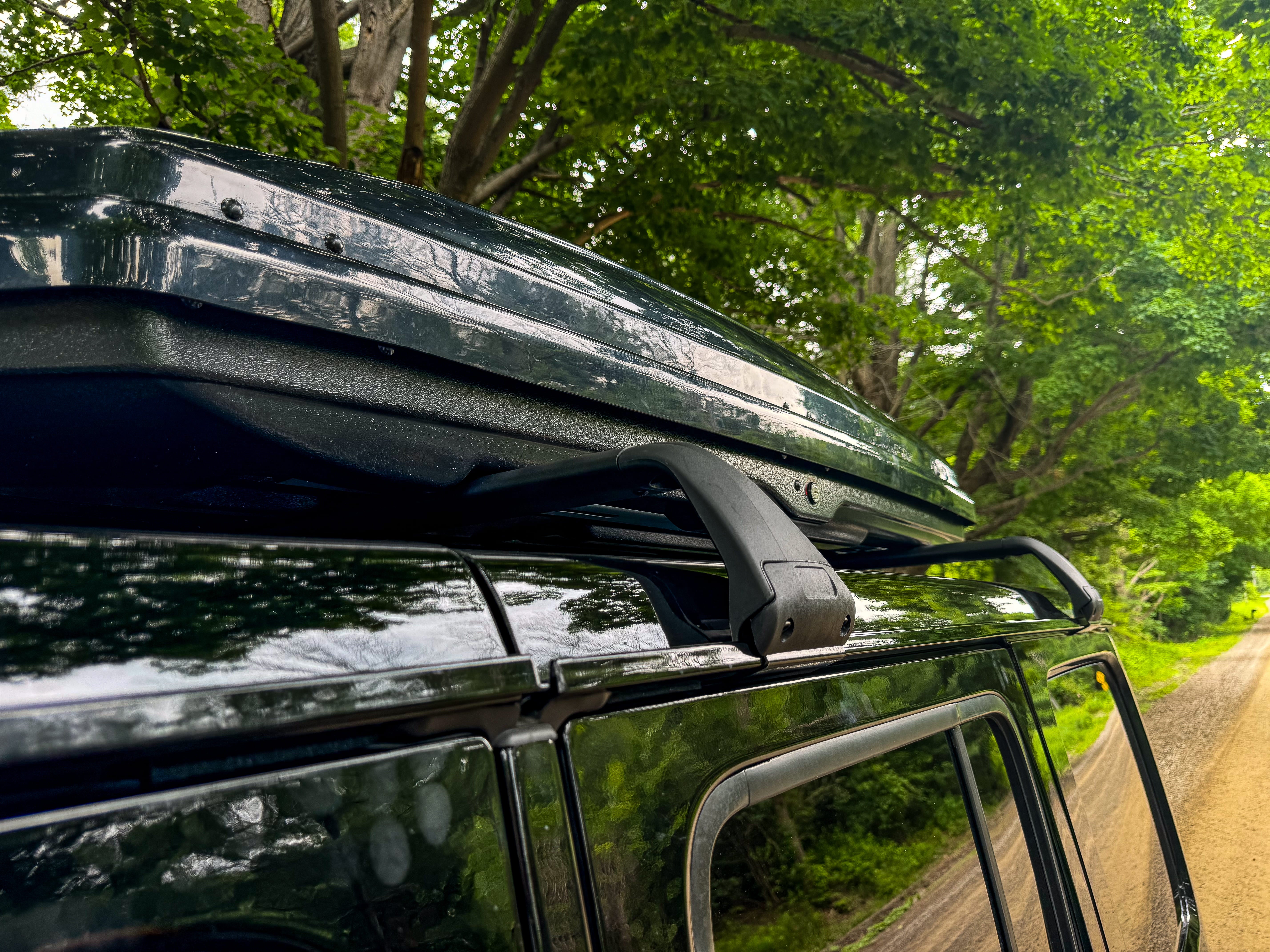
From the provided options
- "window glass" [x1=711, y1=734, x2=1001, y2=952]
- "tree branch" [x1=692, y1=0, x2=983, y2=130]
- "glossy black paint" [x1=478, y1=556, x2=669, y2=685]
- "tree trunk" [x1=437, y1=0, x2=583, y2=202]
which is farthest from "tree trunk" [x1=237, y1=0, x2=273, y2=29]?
"window glass" [x1=711, y1=734, x2=1001, y2=952]

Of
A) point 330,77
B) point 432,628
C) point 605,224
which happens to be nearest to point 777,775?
point 432,628

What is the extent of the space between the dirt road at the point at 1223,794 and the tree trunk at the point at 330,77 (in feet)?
15.8

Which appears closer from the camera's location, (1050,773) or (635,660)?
(635,660)

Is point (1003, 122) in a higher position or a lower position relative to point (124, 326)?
higher

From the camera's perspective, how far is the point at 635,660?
76 cm

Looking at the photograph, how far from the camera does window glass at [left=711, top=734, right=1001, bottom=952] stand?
862mm

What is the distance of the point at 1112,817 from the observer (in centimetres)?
183

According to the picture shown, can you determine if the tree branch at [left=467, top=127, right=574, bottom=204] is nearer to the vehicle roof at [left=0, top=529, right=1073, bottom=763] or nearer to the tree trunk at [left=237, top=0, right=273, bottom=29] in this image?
the tree trunk at [left=237, top=0, right=273, bottom=29]

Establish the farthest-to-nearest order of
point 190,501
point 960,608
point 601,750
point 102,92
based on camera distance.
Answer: point 102,92 < point 960,608 < point 190,501 < point 601,750

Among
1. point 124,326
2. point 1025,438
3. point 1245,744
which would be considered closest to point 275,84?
point 124,326

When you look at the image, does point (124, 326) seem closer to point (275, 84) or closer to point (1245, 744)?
point (275, 84)

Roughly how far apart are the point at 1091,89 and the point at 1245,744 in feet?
35.3

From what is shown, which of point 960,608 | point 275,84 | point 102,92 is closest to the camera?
point 960,608

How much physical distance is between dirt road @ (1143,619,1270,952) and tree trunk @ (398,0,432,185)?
4.49 meters
